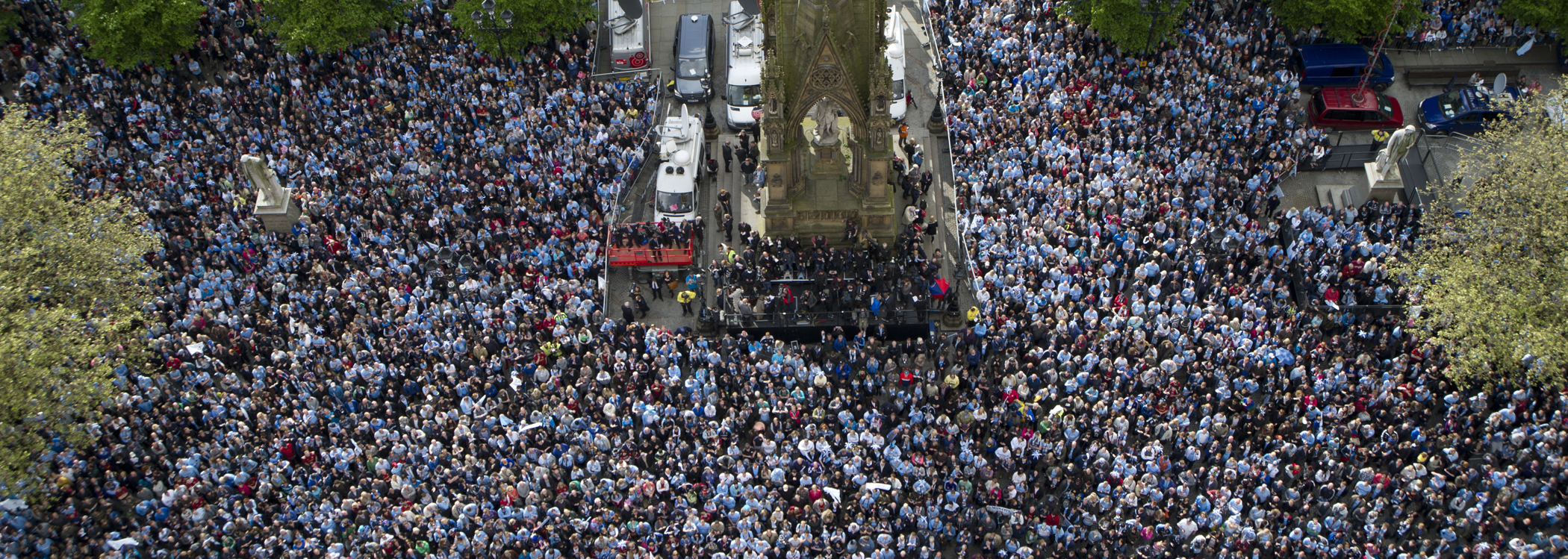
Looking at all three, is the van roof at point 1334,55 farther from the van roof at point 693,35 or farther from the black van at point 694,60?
the van roof at point 693,35

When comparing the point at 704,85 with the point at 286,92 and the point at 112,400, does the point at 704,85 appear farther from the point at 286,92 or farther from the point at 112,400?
the point at 112,400

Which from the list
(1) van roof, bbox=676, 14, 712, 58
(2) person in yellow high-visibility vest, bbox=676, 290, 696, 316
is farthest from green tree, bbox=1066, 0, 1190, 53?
(2) person in yellow high-visibility vest, bbox=676, 290, 696, 316

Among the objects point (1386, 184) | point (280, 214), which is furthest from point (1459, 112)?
point (280, 214)

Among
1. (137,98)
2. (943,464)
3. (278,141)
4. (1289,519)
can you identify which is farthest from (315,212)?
(1289,519)

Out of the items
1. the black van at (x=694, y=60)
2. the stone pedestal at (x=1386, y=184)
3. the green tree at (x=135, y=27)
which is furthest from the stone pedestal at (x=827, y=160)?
the green tree at (x=135, y=27)

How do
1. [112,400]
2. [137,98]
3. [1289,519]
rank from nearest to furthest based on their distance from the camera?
1. [1289,519]
2. [112,400]
3. [137,98]

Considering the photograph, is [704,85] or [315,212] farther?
[704,85]

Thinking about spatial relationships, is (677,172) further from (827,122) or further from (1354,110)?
(1354,110)
